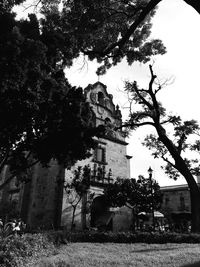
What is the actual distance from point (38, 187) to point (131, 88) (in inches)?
520

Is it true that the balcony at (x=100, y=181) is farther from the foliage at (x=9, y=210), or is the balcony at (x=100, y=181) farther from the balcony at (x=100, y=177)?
the foliage at (x=9, y=210)

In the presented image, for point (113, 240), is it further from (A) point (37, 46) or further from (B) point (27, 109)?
(A) point (37, 46)

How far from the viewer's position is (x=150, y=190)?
22.0 meters

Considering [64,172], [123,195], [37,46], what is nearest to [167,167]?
[123,195]

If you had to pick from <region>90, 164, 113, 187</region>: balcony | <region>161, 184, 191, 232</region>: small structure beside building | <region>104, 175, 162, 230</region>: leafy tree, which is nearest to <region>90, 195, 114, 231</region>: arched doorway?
<region>90, 164, 113, 187</region>: balcony

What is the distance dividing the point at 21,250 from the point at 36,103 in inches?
240

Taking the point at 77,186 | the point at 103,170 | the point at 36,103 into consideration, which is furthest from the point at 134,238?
the point at 103,170

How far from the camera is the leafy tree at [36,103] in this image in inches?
310

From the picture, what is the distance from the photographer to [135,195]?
21.5m

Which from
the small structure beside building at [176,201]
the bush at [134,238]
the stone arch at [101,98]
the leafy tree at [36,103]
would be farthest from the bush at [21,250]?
the small structure beside building at [176,201]

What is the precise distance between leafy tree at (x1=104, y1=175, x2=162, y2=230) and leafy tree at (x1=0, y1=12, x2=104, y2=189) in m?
7.61

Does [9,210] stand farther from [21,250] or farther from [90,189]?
[21,250]

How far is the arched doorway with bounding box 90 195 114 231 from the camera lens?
22.6 metres

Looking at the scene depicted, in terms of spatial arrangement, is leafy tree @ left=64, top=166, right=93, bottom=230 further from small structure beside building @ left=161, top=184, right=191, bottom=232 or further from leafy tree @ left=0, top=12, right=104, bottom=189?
small structure beside building @ left=161, top=184, right=191, bottom=232
